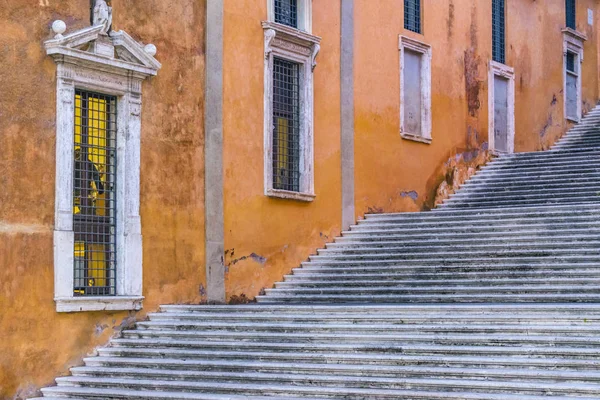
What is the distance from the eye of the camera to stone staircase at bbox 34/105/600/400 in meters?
10.2

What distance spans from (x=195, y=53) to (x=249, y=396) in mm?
5179

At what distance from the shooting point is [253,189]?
49.2 feet

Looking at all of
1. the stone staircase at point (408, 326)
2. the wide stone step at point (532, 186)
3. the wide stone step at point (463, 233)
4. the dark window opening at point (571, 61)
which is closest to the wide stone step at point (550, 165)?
the wide stone step at point (532, 186)

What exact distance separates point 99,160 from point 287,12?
4418 millimetres

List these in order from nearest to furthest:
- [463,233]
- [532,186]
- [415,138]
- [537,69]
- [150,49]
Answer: [150,49] → [463,233] → [532,186] → [415,138] → [537,69]

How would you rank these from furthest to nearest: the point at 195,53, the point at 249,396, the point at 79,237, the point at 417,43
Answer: the point at 417,43 → the point at 195,53 → the point at 79,237 → the point at 249,396

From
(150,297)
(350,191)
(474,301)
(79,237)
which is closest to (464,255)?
(474,301)

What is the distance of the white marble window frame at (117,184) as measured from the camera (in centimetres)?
1221

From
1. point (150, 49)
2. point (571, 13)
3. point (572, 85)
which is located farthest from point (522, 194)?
point (571, 13)

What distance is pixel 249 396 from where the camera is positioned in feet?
35.7

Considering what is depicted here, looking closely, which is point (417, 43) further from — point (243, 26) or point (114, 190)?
point (114, 190)

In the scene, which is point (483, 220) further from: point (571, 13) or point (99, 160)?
point (571, 13)

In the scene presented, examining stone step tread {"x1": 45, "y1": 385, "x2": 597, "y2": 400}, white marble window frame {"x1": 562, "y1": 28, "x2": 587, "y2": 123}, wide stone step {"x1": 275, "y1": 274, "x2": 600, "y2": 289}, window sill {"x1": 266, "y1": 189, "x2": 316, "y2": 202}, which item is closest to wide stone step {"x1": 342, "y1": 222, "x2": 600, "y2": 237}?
window sill {"x1": 266, "y1": 189, "x2": 316, "y2": 202}

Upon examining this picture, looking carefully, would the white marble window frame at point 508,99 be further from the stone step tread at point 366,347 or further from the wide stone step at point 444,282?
the stone step tread at point 366,347
